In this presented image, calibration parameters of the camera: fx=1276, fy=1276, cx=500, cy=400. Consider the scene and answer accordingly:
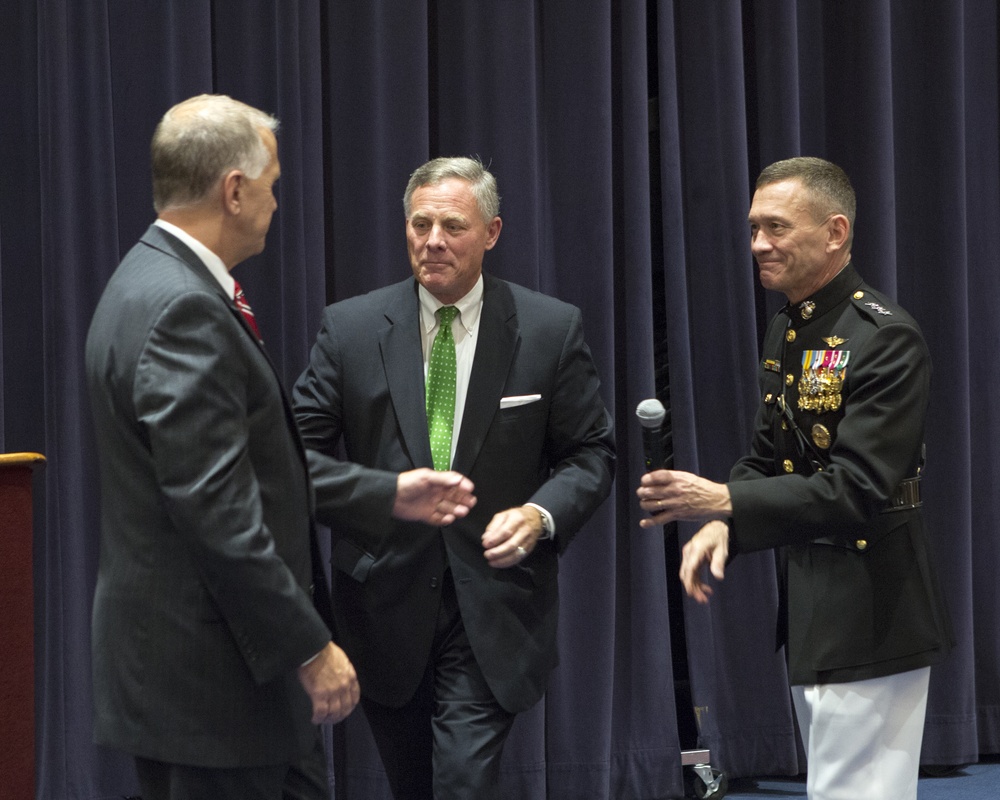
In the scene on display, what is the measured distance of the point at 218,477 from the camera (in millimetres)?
1760

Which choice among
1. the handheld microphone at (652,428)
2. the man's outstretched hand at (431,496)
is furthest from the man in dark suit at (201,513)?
the handheld microphone at (652,428)

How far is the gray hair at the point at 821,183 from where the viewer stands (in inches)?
105

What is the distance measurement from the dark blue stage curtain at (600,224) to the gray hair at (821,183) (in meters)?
1.23

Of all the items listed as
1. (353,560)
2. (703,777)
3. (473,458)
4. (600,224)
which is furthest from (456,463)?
(703,777)

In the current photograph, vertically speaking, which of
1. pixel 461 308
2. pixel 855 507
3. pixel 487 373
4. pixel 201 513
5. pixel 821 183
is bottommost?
pixel 855 507

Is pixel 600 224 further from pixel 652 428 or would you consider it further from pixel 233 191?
pixel 233 191

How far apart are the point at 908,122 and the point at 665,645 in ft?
6.59

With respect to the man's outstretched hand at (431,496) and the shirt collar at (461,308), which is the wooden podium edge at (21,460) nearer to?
the man's outstretched hand at (431,496)

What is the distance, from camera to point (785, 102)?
4211 millimetres

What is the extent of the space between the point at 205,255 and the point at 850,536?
4.46ft

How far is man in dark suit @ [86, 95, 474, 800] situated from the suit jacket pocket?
63 cm

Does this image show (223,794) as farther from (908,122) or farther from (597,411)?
(908,122)

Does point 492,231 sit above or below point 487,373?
above

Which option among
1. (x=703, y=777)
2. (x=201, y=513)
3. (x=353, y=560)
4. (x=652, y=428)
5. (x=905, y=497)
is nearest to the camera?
(x=201, y=513)
